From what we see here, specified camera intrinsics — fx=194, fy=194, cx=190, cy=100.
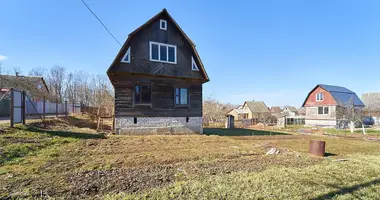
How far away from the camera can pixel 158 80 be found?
559 inches

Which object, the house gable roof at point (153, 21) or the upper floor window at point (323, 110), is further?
the upper floor window at point (323, 110)

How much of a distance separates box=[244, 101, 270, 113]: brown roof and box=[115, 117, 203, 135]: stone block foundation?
3949 centimetres

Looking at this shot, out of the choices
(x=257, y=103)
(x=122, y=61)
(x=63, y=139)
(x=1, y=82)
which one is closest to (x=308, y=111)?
(x=257, y=103)

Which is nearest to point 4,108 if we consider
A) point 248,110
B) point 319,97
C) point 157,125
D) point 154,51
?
point 157,125

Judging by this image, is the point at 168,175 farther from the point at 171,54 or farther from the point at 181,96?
the point at 171,54

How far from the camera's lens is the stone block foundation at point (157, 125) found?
520 inches

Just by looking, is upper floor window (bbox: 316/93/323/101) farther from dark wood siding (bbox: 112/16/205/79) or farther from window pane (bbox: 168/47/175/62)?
window pane (bbox: 168/47/175/62)

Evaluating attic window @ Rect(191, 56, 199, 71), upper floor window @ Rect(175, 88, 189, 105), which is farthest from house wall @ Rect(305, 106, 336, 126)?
upper floor window @ Rect(175, 88, 189, 105)

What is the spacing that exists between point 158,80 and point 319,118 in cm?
3050

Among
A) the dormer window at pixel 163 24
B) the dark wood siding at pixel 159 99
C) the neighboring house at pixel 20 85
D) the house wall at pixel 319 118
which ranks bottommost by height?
the house wall at pixel 319 118

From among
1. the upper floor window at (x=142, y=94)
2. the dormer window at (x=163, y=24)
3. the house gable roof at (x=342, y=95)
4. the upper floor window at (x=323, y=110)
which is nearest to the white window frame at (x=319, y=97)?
the house gable roof at (x=342, y=95)

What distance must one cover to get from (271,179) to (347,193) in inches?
64.2

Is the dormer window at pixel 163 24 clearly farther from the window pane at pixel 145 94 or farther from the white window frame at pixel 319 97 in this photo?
the white window frame at pixel 319 97

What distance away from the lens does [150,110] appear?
45.7ft
